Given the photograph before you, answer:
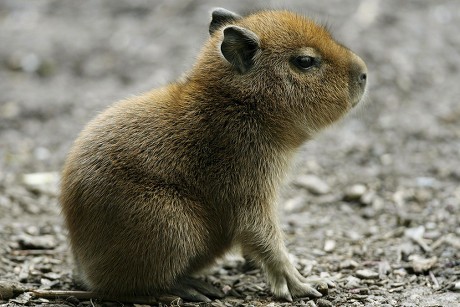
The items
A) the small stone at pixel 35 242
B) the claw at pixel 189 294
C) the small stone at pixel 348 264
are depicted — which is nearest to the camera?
the claw at pixel 189 294

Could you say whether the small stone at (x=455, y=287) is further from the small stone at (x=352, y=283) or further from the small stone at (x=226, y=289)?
the small stone at (x=226, y=289)

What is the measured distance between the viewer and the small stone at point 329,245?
7.28 m

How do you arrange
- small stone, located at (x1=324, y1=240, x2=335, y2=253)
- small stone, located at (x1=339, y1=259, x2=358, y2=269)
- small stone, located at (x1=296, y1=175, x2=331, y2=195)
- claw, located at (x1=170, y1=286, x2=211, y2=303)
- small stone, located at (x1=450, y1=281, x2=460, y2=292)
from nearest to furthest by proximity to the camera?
claw, located at (x1=170, y1=286, x2=211, y2=303) → small stone, located at (x1=450, y1=281, x2=460, y2=292) → small stone, located at (x1=339, y1=259, x2=358, y2=269) → small stone, located at (x1=324, y1=240, x2=335, y2=253) → small stone, located at (x1=296, y1=175, x2=331, y2=195)

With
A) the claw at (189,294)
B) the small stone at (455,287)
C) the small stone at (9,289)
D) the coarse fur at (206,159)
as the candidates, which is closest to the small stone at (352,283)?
the coarse fur at (206,159)

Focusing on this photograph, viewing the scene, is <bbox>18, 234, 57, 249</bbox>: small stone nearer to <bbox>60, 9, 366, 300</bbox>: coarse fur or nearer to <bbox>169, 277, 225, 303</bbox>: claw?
<bbox>60, 9, 366, 300</bbox>: coarse fur

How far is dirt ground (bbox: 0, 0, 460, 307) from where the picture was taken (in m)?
6.61

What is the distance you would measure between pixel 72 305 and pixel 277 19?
2.85m

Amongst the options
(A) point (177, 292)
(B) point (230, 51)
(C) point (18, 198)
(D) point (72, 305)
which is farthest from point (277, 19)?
(C) point (18, 198)

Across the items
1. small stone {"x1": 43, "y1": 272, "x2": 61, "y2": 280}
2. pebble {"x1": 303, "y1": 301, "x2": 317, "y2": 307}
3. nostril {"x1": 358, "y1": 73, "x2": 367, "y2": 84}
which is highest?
nostril {"x1": 358, "y1": 73, "x2": 367, "y2": 84}

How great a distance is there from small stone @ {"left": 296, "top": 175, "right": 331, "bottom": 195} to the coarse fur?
2654mm

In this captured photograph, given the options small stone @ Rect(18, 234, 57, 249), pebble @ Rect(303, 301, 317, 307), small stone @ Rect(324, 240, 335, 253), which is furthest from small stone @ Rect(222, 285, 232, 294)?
small stone @ Rect(18, 234, 57, 249)

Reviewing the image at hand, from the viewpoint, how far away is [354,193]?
8656 mm

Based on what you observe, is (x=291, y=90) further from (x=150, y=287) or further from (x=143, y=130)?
(x=150, y=287)

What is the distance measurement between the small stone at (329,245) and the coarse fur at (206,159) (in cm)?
130
